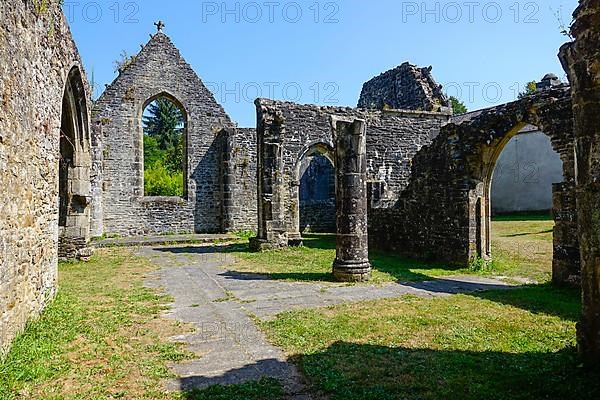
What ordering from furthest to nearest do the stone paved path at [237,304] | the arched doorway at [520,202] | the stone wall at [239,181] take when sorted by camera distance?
the stone wall at [239,181] → the arched doorway at [520,202] → the stone paved path at [237,304]

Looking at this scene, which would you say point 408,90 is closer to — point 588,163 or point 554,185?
point 554,185

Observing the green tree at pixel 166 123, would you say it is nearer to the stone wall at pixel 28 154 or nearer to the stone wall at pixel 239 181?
the stone wall at pixel 239 181

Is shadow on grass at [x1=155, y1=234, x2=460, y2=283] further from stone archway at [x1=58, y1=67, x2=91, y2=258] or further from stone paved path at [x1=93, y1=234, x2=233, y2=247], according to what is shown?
stone archway at [x1=58, y1=67, x2=91, y2=258]

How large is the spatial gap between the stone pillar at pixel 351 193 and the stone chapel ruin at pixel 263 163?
2 cm

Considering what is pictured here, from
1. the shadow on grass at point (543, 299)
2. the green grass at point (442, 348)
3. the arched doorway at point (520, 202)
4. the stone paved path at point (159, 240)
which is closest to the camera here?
the green grass at point (442, 348)

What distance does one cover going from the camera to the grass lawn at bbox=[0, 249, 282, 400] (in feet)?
12.8

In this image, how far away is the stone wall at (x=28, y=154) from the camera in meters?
4.71

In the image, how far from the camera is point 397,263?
1166 cm

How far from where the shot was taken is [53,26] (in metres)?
7.09

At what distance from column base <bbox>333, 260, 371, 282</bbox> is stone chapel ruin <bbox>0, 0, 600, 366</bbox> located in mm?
30

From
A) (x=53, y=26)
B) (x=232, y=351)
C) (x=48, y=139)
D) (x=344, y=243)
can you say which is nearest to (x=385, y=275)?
(x=344, y=243)

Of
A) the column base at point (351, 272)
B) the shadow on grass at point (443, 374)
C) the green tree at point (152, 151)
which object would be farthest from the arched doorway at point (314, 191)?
the green tree at point (152, 151)

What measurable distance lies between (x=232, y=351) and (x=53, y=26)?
5.55 meters

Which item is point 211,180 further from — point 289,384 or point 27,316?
point 289,384
